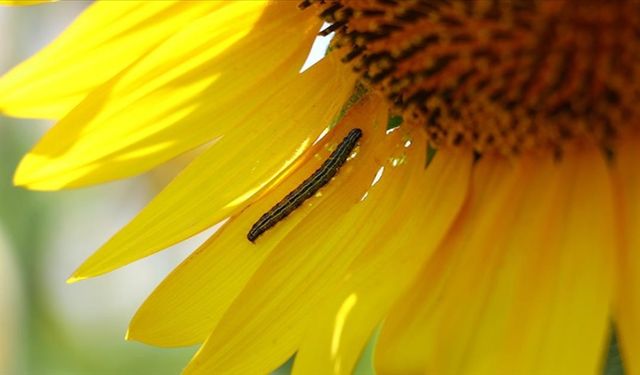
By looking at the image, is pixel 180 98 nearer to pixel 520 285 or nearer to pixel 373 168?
pixel 373 168

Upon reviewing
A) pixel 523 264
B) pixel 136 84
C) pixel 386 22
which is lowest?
pixel 523 264

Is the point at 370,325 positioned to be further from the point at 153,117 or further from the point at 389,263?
the point at 153,117

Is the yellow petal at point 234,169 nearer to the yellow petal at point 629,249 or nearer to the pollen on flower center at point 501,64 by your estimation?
the pollen on flower center at point 501,64

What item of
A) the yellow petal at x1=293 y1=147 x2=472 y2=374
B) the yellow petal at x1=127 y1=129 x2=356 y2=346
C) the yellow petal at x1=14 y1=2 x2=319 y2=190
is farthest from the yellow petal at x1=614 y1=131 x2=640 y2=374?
the yellow petal at x1=14 y1=2 x2=319 y2=190

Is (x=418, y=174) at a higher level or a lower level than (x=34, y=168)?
lower

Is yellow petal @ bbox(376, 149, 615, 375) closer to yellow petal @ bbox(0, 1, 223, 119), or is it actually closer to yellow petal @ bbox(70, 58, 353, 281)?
yellow petal @ bbox(70, 58, 353, 281)


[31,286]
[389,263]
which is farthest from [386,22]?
[31,286]
